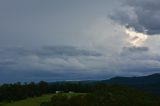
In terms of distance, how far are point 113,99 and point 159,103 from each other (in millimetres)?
21437

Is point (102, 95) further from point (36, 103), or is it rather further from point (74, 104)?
point (36, 103)

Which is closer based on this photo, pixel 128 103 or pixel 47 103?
pixel 47 103

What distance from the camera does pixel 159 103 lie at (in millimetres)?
197625

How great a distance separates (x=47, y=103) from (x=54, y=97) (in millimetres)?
15154

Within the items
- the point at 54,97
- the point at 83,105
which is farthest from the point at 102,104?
the point at 54,97

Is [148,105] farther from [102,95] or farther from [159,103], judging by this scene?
[102,95]

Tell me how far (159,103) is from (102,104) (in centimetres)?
2898

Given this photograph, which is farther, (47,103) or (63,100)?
(63,100)

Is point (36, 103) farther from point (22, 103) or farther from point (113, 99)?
point (113, 99)

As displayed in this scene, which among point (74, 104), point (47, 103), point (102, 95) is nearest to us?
point (47, 103)

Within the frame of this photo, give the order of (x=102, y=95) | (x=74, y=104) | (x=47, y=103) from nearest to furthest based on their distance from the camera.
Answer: (x=47, y=103) < (x=74, y=104) < (x=102, y=95)

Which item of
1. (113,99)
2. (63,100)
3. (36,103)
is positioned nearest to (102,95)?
(113,99)

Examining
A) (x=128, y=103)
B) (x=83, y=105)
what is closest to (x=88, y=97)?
(x=83, y=105)

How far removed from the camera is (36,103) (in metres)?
186
